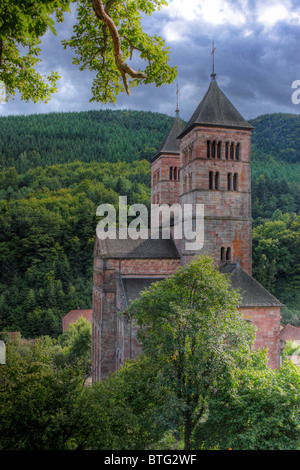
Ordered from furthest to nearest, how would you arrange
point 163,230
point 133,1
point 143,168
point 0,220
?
point 143,168 → point 0,220 → point 163,230 → point 133,1

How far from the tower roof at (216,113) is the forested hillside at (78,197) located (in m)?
29.2

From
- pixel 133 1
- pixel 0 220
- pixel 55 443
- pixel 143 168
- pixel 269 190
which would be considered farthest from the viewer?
pixel 143 168

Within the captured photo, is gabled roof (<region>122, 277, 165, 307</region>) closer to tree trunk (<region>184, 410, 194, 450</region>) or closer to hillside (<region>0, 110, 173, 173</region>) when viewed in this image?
tree trunk (<region>184, 410, 194, 450</region>)

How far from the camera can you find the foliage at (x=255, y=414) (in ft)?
36.4

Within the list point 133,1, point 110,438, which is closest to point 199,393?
point 110,438

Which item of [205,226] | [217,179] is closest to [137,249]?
[205,226]

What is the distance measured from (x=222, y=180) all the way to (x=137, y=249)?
747 cm

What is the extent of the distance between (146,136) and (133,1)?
4261 inches

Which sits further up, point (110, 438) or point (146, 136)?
point (146, 136)

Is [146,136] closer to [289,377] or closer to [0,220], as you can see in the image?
[0,220]

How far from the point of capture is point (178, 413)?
39.7 feet

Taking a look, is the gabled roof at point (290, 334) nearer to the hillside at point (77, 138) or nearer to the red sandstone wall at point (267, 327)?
the red sandstone wall at point (267, 327)

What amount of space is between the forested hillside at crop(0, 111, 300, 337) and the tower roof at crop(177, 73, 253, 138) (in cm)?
2921

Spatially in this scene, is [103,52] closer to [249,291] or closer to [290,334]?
[249,291]
